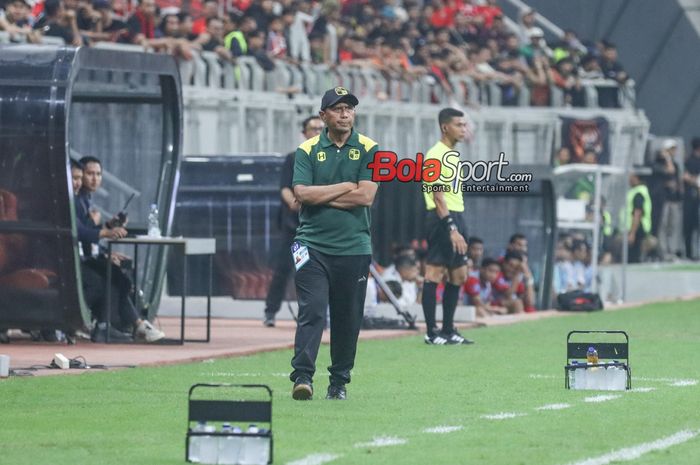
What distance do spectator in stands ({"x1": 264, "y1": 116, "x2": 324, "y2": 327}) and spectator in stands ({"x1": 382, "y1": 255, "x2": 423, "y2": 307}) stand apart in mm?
2166

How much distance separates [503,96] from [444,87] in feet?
7.95

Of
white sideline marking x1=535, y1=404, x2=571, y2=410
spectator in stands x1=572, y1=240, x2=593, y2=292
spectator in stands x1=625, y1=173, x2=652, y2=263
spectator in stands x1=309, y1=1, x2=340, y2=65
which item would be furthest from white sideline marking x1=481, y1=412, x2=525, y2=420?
spectator in stands x1=625, y1=173, x2=652, y2=263

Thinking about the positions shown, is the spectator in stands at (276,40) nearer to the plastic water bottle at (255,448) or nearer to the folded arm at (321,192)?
Answer: the folded arm at (321,192)

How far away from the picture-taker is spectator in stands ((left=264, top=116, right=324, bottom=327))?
60.4 feet

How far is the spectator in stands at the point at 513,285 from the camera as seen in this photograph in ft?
80.0

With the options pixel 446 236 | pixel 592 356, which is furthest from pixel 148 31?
pixel 592 356

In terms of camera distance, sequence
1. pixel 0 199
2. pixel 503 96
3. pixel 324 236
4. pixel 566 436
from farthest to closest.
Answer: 1. pixel 503 96
2. pixel 0 199
3. pixel 324 236
4. pixel 566 436

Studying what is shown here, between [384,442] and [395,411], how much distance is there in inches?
64.4

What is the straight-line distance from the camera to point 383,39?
3247 centimetres

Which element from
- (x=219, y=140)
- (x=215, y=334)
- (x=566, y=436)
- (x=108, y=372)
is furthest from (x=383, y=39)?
(x=566, y=436)

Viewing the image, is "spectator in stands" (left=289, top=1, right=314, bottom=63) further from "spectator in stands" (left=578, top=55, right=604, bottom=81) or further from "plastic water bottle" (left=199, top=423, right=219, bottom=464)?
"plastic water bottle" (left=199, top=423, right=219, bottom=464)

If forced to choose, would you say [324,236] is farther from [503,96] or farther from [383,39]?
[503,96]

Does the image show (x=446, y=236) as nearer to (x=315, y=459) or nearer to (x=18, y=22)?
(x=18, y=22)

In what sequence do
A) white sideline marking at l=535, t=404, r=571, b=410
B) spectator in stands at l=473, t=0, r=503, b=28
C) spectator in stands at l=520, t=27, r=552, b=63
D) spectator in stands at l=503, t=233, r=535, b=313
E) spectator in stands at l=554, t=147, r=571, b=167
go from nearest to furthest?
white sideline marking at l=535, t=404, r=571, b=410
spectator in stands at l=503, t=233, r=535, b=313
spectator in stands at l=554, t=147, r=571, b=167
spectator in stands at l=520, t=27, r=552, b=63
spectator in stands at l=473, t=0, r=503, b=28
